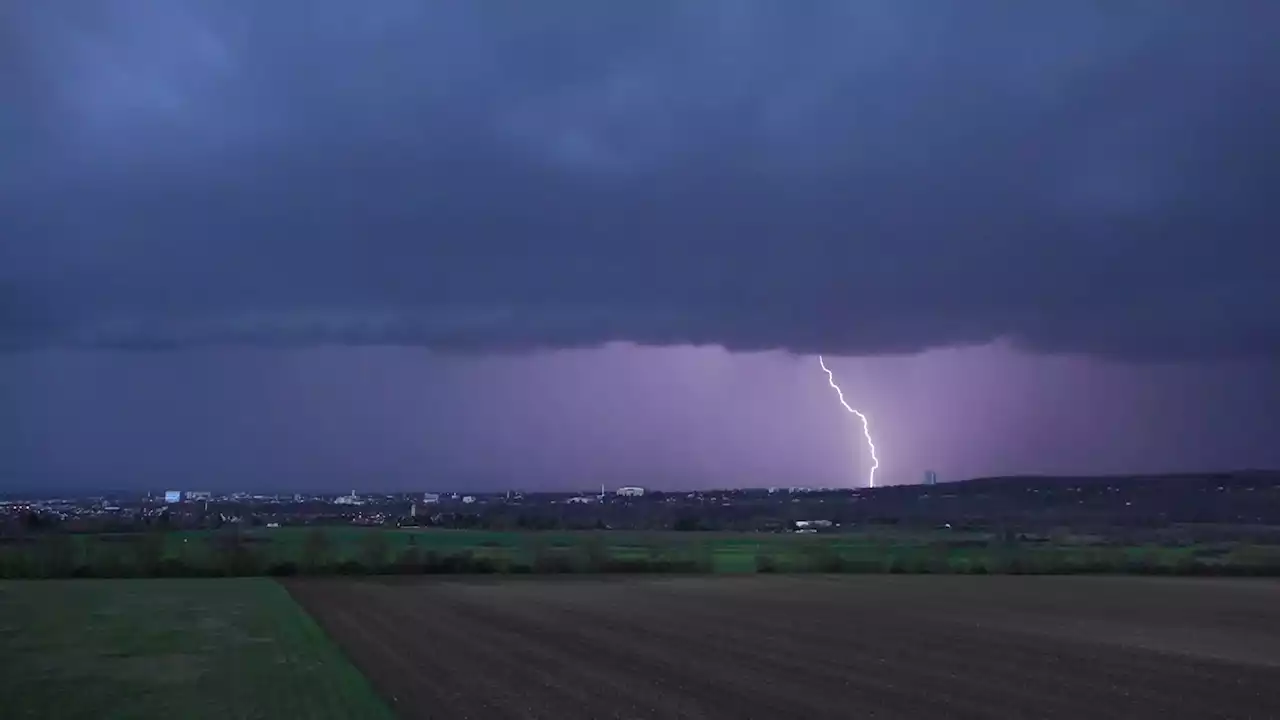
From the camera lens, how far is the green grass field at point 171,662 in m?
28.6

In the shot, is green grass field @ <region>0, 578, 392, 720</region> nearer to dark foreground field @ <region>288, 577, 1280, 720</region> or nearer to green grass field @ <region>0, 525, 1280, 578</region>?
dark foreground field @ <region>288, 577, 1280, 720</region>

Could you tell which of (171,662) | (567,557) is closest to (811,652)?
(171,662)

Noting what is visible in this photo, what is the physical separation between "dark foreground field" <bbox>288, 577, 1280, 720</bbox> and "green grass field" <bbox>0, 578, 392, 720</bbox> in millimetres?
1781

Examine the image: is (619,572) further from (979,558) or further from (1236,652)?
(1236,652)

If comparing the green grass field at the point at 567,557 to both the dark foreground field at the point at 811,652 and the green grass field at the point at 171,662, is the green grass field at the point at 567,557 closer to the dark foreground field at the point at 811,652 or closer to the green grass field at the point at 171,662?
the dark foreground field at the point at 811,652

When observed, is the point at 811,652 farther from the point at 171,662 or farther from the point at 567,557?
the point at 567,557

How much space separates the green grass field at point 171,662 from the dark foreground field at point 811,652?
178 centimetres

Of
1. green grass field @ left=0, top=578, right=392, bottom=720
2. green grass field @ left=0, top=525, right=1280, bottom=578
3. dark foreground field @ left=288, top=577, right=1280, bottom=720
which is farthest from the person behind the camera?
green grass field @ left=0, top=525, right=1280, bottom=578

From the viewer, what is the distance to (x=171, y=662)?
127ft

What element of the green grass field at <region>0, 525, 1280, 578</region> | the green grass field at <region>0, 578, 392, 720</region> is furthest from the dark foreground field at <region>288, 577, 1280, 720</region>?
the green grass field at <region>0, 525, 1280, 578</region>

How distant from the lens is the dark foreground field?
28359mm

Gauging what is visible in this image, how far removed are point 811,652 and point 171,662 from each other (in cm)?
2174

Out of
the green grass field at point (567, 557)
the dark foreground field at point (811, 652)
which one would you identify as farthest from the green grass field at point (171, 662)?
the green grass field at point (567, 557)

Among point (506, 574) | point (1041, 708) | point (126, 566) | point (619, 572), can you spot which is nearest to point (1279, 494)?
point (619, 572)
